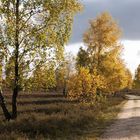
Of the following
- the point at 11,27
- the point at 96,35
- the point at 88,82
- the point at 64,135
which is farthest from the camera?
the point at 96,35

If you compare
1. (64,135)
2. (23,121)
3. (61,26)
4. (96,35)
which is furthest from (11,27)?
(96,35)

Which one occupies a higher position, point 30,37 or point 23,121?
point 30,37

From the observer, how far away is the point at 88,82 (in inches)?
1678

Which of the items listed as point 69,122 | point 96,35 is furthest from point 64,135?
point 96,35

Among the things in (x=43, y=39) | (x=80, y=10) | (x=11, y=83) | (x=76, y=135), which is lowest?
(x=76, y=135)

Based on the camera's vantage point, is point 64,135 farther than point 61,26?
No

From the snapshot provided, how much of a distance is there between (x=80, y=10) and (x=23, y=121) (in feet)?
23.7

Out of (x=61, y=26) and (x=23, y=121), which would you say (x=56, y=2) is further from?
(x=23, y=121)

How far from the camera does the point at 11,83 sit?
26.8 meters

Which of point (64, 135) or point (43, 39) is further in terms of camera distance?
point (43, 39)

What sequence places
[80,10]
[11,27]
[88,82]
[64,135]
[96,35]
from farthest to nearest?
[96,35] < [88,82] < [80,10] < [11,27] < [64,135]

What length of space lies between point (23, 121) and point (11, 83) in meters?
2.29

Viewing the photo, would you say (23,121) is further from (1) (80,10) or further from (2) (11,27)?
(1) (80,10)

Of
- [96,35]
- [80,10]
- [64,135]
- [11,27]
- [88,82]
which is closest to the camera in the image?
[64,135]
